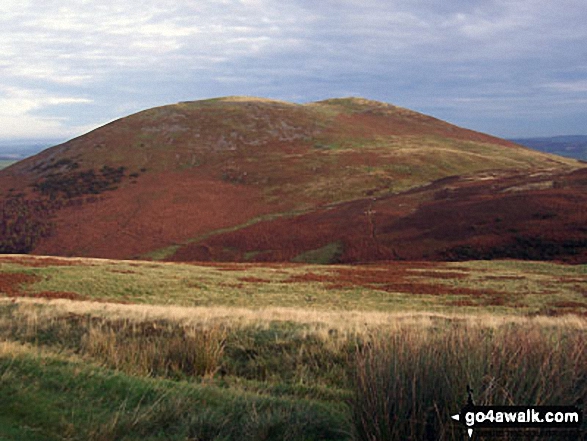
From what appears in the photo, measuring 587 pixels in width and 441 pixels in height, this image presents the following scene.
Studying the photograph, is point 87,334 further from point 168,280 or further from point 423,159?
point 423,159

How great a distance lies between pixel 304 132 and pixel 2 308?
86289 millimetres

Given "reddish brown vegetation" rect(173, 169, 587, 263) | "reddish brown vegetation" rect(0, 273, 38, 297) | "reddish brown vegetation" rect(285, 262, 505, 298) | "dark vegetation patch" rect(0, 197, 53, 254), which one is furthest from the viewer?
"dark vegetation patch" rect(0, 197, 53, 254)

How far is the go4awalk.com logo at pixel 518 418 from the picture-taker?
4395 millimetres

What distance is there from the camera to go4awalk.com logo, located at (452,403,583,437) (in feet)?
14.4

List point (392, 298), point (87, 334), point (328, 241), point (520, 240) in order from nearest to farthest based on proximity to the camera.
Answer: point (87, 334)
point (392, 298)
point (520, 240)
point (328, 241)

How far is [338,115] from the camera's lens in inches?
4454

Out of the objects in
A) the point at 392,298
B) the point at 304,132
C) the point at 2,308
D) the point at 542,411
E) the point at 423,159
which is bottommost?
the point at 392,298

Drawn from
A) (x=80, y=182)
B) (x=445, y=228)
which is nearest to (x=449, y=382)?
(x=445, y=228)

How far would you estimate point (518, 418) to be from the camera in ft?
14.6

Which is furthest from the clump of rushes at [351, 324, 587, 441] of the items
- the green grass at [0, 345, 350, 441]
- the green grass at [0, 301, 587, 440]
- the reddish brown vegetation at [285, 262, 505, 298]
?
the reddish brown vegetation at [285, 262, 505, 298]

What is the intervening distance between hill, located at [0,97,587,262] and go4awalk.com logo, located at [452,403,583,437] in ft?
132

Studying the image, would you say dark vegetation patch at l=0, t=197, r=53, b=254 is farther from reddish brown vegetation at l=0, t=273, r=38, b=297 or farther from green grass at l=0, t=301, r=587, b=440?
green grass at l=0, t=301, r=587, b=440

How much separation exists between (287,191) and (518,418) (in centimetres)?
7092

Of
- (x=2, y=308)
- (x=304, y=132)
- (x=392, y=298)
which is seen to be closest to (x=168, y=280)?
(x=392, y=298)
